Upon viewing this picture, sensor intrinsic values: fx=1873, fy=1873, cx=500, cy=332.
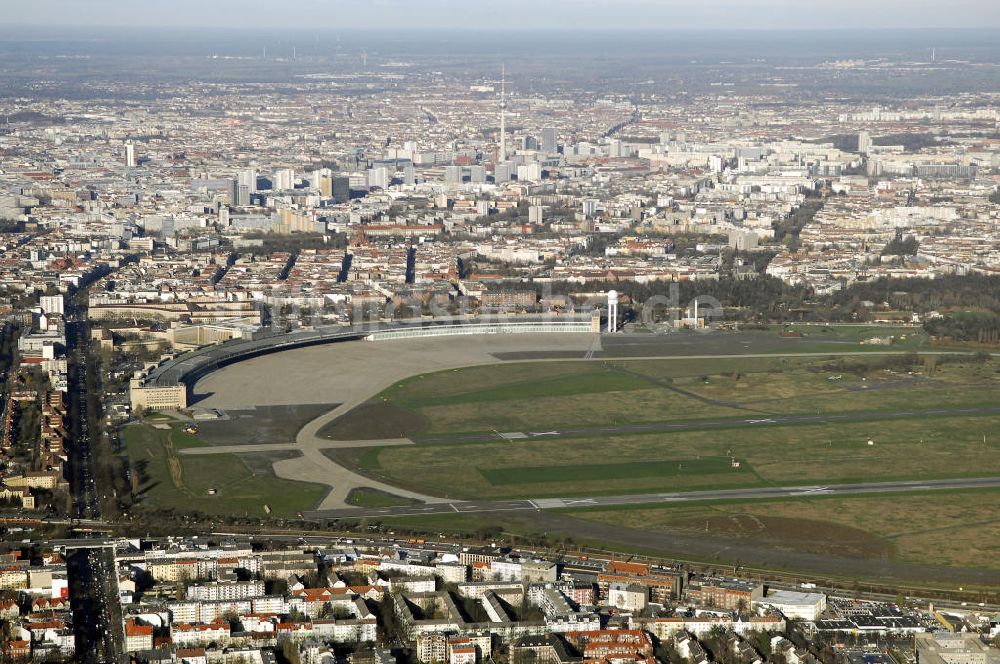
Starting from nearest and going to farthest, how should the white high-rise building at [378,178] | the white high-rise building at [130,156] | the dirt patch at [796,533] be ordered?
the dirt patch at [796,533] → the white high-rise building at [378,178] → the white high-rise building at [130,156]

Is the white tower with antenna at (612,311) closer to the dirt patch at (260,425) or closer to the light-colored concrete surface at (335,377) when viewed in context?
the light-colored concrete surface at (335,377)

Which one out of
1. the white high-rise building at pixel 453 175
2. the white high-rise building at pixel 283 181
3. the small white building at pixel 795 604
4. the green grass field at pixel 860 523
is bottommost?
the white high-rise building at pixel 453 175

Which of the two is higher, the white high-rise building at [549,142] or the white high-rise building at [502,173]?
the white high-rise building at [502,173]

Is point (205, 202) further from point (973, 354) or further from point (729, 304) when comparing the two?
point (973, 354)

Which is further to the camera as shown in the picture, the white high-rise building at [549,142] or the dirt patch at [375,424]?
the white high-rise building at [549,142]

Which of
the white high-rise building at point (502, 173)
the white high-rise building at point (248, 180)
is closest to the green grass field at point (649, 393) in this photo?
the white high-rise building at point (248, 180)

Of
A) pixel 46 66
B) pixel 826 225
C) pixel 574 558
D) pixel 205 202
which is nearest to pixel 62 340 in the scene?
pixel 574 558

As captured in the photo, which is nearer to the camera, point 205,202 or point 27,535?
point 27,535

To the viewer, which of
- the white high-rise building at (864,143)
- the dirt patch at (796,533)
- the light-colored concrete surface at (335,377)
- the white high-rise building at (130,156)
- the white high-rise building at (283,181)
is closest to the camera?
the dirt patch at (796,533)
